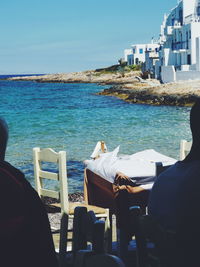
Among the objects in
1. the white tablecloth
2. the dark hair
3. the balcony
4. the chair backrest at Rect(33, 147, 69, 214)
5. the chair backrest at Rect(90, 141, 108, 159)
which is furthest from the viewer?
the balcony

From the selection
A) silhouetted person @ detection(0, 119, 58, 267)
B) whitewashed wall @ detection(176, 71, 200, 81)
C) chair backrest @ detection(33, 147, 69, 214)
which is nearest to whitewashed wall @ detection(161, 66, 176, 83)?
whitewashed wall @ detection(176, 71, 200, 81)

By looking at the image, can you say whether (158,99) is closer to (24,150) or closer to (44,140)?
(44,140)

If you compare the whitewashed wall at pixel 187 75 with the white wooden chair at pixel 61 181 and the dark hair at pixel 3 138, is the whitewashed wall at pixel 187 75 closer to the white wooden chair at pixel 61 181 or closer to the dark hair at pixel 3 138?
the white wooden chair at pixel 61 181

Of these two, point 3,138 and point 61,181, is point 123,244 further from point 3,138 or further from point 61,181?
point 61,181

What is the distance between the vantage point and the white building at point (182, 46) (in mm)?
56188

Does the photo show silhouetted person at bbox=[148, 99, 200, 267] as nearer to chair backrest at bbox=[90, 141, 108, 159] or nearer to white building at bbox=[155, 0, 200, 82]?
chair backrest at bbox=[90, 141, 108, 159]

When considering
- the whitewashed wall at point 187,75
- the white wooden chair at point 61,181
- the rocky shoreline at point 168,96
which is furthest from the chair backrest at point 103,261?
the whitewashed wall at point 187,75

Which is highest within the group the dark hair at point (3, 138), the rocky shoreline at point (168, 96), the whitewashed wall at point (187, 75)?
the dark hair at point (3, 138)

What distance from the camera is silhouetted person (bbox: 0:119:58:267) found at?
7.49 feet

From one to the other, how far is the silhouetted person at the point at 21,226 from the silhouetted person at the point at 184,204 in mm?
724

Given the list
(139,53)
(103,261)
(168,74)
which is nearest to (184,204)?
(103,261)

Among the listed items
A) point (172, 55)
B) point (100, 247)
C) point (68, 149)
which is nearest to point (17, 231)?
point (100, 247)

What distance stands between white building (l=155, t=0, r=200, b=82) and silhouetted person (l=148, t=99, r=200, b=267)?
51.7 metres

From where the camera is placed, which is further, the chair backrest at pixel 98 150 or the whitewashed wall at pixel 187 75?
the whitewashed wall at pixel 187 75
